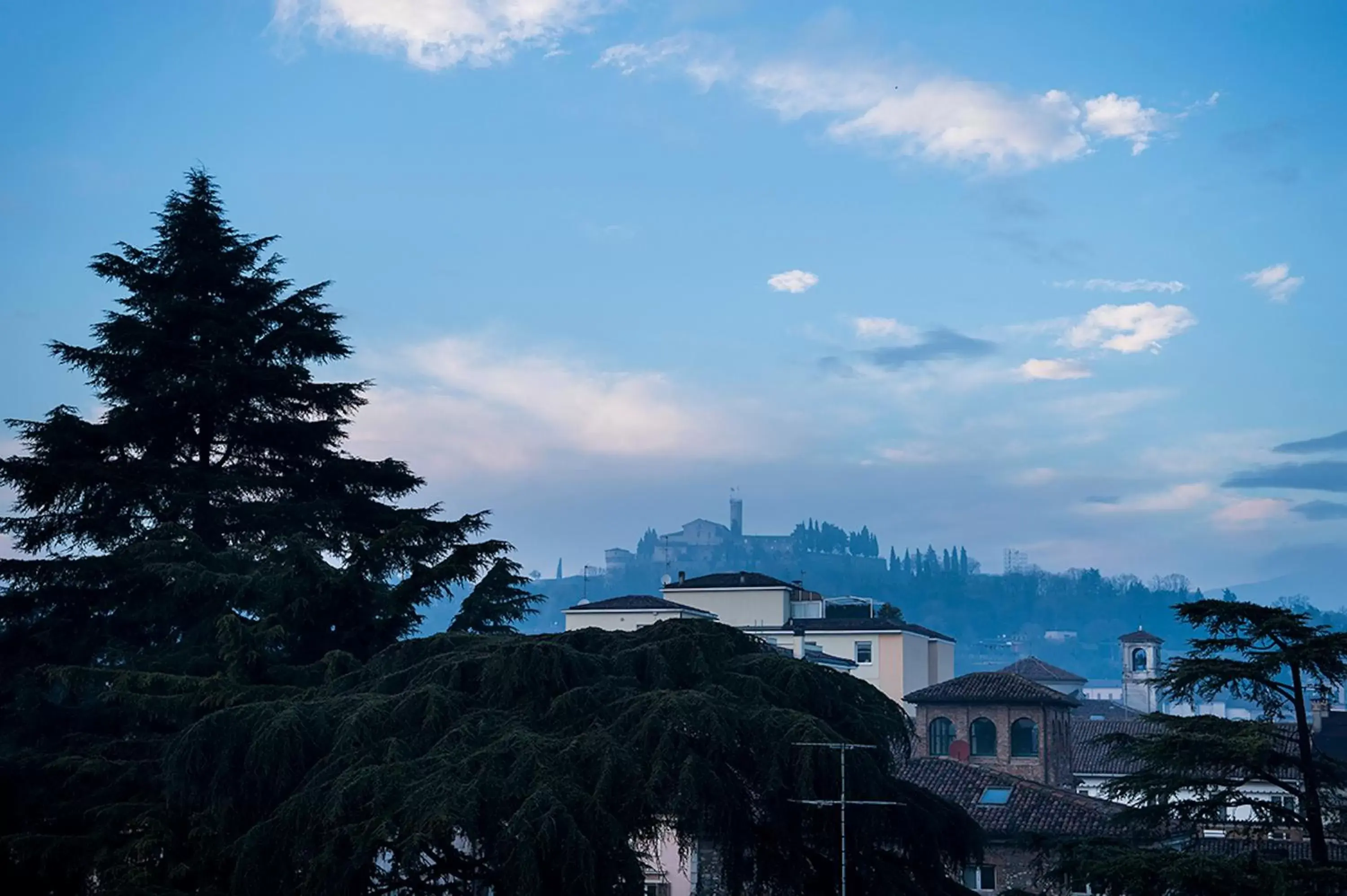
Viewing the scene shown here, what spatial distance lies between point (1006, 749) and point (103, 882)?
4542cm

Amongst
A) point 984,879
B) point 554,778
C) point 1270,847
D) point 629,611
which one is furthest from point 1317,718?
point 554,778

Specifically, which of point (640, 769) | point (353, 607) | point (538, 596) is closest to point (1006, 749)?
point (538, 596)

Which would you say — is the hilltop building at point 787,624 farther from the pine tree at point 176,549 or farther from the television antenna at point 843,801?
the television antenna at point 843,801

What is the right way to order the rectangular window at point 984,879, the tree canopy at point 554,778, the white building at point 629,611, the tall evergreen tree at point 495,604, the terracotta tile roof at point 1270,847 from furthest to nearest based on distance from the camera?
the white building at point 629,611
the rectangular window at point 984,879
the terracotta tile roof at point 1270,847
the tall evergreen tree at point 495,604
the tree canopy at point 554,778

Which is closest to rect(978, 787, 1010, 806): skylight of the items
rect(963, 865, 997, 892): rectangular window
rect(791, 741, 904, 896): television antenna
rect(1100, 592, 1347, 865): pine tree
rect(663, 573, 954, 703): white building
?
rect(963, 865, 997, 892): rectangular window

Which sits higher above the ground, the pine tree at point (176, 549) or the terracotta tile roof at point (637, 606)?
the terracotta tile roof at point (637, 606)

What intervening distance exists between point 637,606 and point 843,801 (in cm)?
5169

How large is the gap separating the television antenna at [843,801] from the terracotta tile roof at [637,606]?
160 ft

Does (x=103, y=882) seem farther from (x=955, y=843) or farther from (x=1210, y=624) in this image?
(x=1210, y=624)

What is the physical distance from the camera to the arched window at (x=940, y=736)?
203 ft

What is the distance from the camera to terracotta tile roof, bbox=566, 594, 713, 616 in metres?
69.2

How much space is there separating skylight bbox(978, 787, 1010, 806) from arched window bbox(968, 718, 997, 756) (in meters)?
17.8

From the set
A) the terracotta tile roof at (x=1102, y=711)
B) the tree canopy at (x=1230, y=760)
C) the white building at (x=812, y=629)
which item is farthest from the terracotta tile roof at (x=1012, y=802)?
the terracotta tile roof at (x=1102, y=711)

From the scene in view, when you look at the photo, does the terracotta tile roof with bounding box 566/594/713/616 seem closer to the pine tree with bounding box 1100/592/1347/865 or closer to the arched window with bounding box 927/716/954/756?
the arched window with bounding box 927/716/954/756
